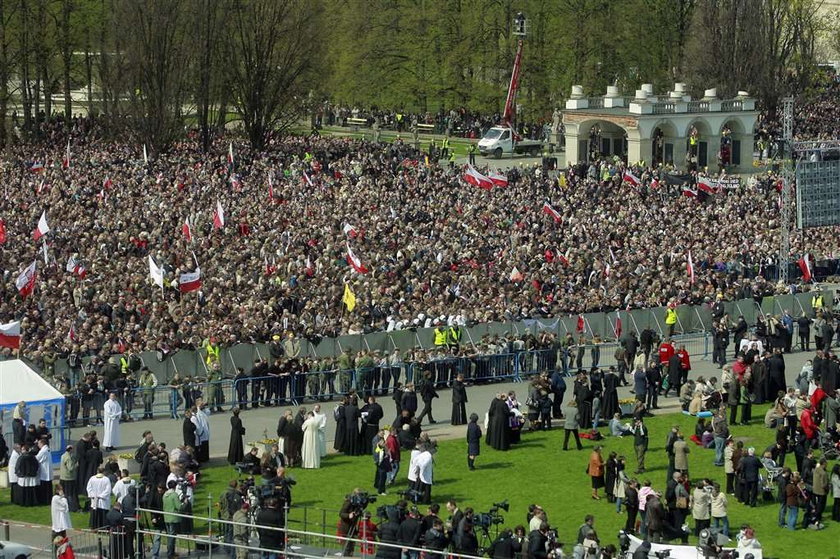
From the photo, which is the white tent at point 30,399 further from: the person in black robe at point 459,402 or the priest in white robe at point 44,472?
→ the person in black robe at point 459,402

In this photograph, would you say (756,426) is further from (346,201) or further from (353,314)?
(346,201)

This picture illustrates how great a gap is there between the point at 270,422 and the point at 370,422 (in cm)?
371

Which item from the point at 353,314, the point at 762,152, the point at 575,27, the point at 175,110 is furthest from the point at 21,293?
the point at 575,27

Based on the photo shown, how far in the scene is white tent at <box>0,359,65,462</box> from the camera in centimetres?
3625

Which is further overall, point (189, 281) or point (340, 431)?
point (189, 281)

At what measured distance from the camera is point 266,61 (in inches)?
3142

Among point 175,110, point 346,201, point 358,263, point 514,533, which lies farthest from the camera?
point 175,110

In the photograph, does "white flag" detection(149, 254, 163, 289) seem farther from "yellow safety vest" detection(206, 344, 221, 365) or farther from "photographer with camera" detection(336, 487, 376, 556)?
"photographer with camera" detection(336, 487, 376, 556)

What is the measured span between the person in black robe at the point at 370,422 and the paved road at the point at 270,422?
4.07 ft

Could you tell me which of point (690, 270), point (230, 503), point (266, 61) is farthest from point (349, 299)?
point (266, 61)

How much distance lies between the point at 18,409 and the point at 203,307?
11755mm

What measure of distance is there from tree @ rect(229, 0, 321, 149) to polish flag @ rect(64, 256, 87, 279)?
2859cm

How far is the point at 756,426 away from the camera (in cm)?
4138

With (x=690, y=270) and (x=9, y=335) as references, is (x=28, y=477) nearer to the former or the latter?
(x=9, y=335)
